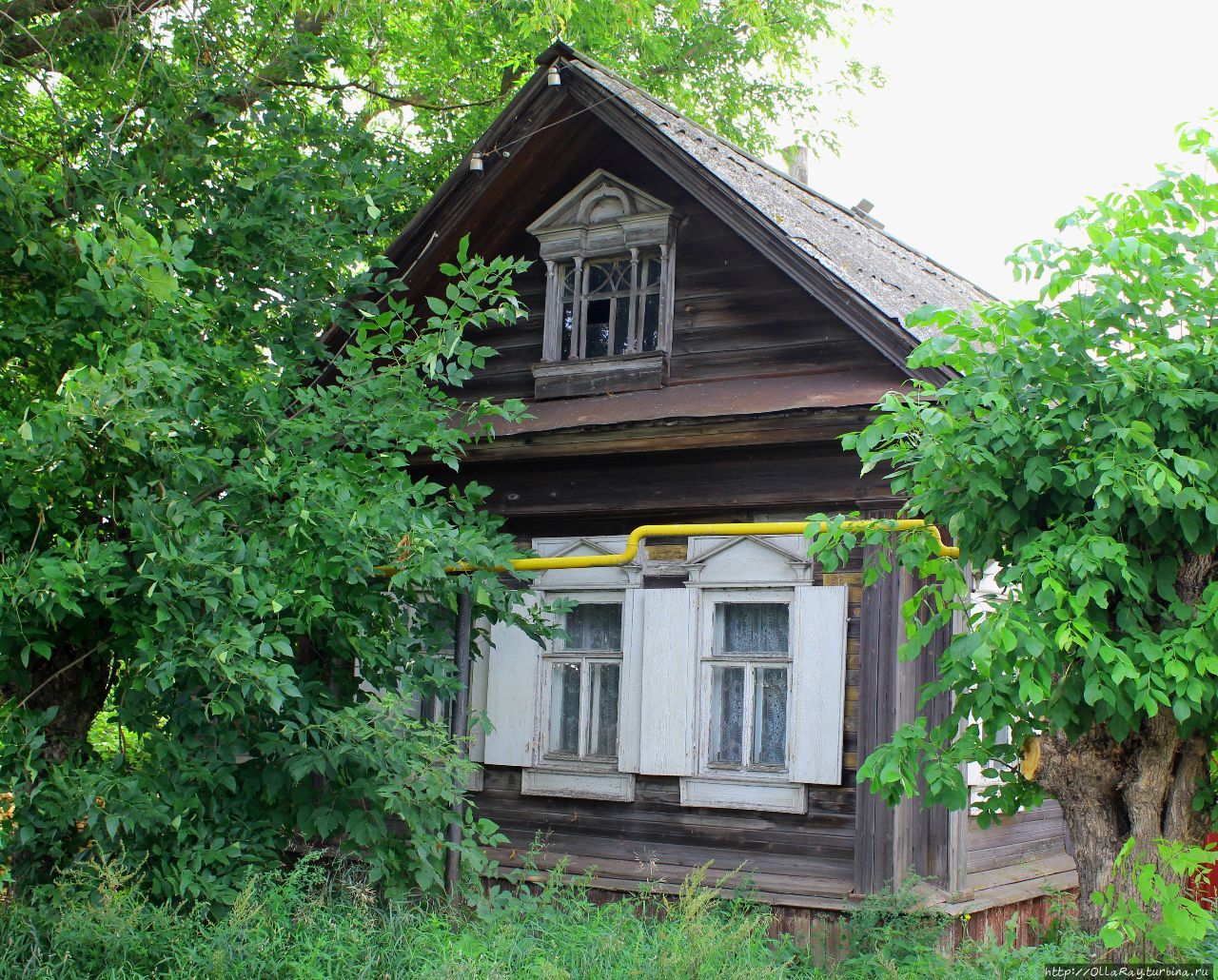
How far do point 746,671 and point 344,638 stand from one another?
236 cm

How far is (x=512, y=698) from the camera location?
26.8 feet

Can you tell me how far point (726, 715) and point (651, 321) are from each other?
2650 millimetres

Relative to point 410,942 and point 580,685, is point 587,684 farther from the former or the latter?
point 410,942

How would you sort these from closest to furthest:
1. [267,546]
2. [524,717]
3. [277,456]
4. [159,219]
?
1. [267,546]
2. [277,456]
3. [159,219]
4. [524,717]

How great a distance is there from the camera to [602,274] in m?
8.58

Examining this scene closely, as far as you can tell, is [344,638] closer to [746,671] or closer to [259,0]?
[746,671]

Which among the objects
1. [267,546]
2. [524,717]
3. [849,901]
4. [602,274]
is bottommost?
[849,901]

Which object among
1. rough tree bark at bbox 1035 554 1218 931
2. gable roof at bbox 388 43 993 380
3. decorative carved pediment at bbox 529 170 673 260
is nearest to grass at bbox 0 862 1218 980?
rough tree bark at bbox 1035 554 1218 931

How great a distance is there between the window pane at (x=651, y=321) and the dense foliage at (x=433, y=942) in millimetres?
3625

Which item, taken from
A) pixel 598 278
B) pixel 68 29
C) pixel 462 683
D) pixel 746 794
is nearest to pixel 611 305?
pixel 598 278

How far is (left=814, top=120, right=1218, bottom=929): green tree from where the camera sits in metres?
4.27

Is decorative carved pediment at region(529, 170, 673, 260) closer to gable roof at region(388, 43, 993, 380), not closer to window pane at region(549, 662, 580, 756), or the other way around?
gable roof at region(388, 43, 993, 380)

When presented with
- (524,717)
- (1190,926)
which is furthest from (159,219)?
(1190,926)

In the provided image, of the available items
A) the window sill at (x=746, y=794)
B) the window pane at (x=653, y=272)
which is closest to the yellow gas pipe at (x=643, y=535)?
the window sill at (x=746, y=794)
